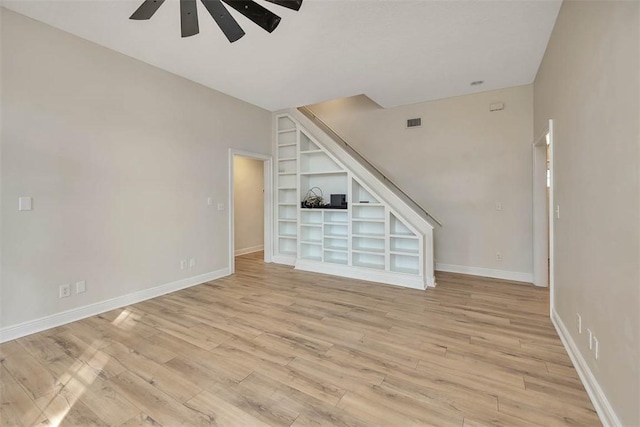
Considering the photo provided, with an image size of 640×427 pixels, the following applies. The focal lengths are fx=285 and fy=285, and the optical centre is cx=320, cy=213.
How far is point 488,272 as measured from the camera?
4711 mm

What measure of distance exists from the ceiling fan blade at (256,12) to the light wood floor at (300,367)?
2663 mm

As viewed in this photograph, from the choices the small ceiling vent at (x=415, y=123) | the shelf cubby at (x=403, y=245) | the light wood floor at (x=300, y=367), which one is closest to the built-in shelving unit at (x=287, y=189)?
the shelf cubby at (x=403, y=245)

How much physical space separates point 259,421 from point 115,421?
2.74ft

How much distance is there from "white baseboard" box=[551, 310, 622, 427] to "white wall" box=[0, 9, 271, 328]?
4421 mm

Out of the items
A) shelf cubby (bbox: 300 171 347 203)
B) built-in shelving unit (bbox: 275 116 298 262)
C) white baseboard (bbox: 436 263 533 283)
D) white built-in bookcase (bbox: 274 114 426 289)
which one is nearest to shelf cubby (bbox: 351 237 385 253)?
white built-in bookcase (bbox: 274 114 426 289)

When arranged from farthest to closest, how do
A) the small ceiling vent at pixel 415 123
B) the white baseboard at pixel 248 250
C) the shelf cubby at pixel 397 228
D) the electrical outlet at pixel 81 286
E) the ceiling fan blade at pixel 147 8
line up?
the white baseboard at pixel 248 250 < the small ceiling vent at pixel 415 123 < the shelf cubby at pixel 397 228 < the electrical outlet at pixel 81 286 < the ceiling fan blade at pixel 147 8

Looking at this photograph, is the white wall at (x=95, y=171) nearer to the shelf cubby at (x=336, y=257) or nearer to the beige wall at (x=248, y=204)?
the shelf cubby at (x=336, y=257)

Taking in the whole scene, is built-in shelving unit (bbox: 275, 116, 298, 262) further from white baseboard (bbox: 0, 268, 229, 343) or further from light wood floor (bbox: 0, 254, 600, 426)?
light wood floor (bbox: 0, 254, 600, 426)

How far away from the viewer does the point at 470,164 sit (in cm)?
480

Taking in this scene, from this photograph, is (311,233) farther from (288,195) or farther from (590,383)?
(590,383)

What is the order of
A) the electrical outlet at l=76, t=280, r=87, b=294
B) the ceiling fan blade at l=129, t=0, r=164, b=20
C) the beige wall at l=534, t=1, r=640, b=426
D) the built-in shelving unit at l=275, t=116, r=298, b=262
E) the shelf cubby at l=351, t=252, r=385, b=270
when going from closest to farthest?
the beige wall at l=534, t=1, r=640, b=426 → the ceiling fan blade at l=129, t=0, r=164, b=20 → the electrical outlet at l=76, t=280, r=87, b=294 → the shelf cubby at l=351, t=252, r=385, b=270 → the built-in shelving unit at l=275, t=116, r=298, b=262

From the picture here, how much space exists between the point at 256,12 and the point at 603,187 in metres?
2.60

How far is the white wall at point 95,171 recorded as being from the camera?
268 cm

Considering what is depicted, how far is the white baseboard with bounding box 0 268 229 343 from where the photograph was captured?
2.66m
